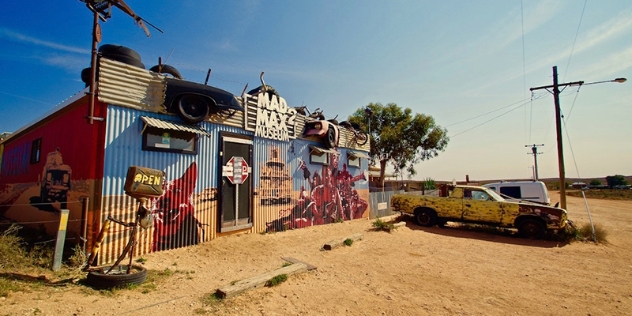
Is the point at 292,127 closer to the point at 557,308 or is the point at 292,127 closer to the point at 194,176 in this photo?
the point at 194,176

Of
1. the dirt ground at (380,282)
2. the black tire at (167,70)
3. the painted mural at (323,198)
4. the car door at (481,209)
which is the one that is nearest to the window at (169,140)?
the black tire at (167,70)

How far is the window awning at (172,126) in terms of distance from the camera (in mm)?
6500

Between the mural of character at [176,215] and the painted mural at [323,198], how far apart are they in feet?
9.18

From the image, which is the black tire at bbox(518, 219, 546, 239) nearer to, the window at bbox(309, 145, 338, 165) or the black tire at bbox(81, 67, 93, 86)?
the window at bbox(309, 145, 338, 165)

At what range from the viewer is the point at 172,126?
22.5 ft

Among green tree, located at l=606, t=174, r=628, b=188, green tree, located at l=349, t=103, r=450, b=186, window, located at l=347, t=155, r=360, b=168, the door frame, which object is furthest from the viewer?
green tree, located at l=606, t=174, r=628, b=188

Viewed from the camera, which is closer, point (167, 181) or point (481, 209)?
point (167, 181)

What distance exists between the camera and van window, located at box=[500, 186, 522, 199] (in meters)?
14.9

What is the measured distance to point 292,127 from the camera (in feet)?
35.4

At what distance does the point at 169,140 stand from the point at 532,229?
11983 mm

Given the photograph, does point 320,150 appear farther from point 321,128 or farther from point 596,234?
point 596,234

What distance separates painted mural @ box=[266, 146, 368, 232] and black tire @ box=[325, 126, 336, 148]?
0.46 m

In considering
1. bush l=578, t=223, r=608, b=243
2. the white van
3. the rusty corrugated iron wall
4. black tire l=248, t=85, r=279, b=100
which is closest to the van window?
the white van

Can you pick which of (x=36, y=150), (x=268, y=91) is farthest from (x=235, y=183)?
(x=36, y=150)
